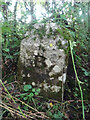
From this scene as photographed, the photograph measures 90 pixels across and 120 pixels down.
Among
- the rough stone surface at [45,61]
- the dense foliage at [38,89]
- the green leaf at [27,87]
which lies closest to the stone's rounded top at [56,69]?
the rough stone surface at [45,61]

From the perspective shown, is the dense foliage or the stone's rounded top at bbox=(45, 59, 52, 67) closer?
the dense foliage

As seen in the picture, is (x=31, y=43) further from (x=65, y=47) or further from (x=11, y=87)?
(x=11, y=87)

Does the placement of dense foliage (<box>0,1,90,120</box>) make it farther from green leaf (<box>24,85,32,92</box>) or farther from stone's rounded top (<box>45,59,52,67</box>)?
stone's rounded top (<box>45,59,52,67</box>)

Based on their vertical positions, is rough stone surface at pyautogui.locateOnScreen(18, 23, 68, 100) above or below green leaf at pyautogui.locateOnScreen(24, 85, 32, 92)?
above

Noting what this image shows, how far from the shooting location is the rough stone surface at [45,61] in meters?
1.45

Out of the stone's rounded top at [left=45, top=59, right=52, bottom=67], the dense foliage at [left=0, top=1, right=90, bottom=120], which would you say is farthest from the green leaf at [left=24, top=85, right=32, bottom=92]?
the stone's rounded top at [left=45, top=59, right=52, bottom=67]

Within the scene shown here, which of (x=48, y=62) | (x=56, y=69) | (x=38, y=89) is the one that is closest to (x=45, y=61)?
(x=48, y=62)

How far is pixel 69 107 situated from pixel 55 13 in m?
1.84

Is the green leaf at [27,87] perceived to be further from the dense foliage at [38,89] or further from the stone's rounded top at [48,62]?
the stone's rounded top at [48,62]

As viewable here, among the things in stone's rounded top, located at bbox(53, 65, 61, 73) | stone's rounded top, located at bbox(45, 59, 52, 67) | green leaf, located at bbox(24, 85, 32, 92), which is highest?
stone's rounded top, located at bbox(45, 59, 52, 67)

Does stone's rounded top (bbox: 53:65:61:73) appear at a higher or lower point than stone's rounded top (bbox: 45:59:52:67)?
lower

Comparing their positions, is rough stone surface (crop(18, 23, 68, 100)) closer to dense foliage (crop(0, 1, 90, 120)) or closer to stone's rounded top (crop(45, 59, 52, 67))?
stone's rounded top (crop(45, 59, 52, 67))

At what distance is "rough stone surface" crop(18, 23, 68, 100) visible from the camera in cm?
145

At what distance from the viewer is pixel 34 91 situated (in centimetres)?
143
